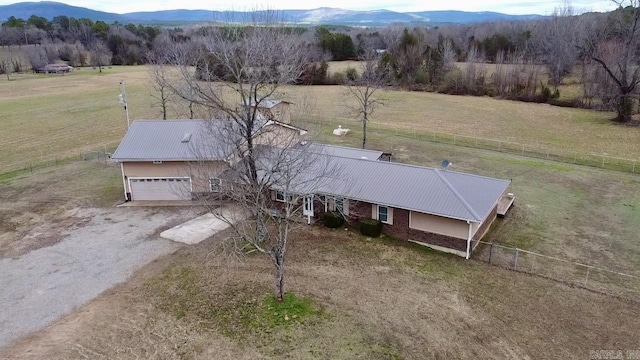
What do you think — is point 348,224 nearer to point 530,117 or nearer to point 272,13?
point 272,13

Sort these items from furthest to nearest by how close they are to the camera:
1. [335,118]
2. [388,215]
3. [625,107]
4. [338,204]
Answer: [335,118]
[625,107]
[338,204]
[388,215]

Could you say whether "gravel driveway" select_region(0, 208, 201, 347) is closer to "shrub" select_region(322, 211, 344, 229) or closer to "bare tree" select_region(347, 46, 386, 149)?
"shrub" select_region(322, 211, 344, 229)

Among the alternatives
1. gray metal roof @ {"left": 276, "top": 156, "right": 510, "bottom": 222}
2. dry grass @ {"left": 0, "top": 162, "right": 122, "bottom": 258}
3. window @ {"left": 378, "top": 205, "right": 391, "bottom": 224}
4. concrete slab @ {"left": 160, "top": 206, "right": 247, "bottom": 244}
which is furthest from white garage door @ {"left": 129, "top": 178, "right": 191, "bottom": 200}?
window @ {"left": 378, "top": 205, "right": 391, "bottom": 224}

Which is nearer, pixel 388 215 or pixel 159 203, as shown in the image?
pixel 388 215

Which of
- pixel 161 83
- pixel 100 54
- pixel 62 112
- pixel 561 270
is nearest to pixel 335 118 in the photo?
pixel 161 83

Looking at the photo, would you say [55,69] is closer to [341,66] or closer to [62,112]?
[62,112]

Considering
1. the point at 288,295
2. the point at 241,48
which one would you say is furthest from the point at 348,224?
the point at 241,48
